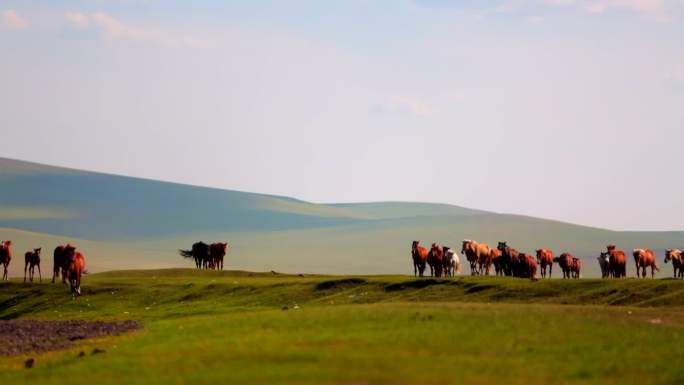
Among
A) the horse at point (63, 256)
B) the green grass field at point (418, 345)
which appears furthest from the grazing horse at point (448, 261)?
the horse at point (63, 256)

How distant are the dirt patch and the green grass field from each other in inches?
57.1

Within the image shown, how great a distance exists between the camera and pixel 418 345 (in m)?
34.1

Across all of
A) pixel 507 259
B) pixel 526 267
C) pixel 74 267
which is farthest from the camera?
pixel 507 259

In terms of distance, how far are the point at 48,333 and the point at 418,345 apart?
22138 mm

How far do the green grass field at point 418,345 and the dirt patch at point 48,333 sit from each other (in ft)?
4.76

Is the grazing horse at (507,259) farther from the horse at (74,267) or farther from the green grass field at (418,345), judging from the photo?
the horse at (74,267)

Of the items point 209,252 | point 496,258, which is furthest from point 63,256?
point 496,258

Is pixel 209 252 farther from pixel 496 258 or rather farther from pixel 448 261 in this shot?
pixel 448 261

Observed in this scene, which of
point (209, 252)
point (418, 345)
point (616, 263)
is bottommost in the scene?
point (418, 345)

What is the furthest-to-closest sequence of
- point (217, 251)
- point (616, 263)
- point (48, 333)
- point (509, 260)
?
point (217, 251)
point (509, 260)
point (616, 263)
point (48, 333)

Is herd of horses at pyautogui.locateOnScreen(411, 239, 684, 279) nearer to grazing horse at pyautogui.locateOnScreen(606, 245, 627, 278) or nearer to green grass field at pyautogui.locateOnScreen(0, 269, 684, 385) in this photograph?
grazing horse at pyautogui.locateOnScreen(606, 245, 627, 278)

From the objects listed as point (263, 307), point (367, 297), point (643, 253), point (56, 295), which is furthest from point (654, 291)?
point (56, 295)

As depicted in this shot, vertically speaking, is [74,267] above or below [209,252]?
below

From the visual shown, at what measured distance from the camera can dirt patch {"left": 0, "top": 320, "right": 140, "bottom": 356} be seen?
45.1m
